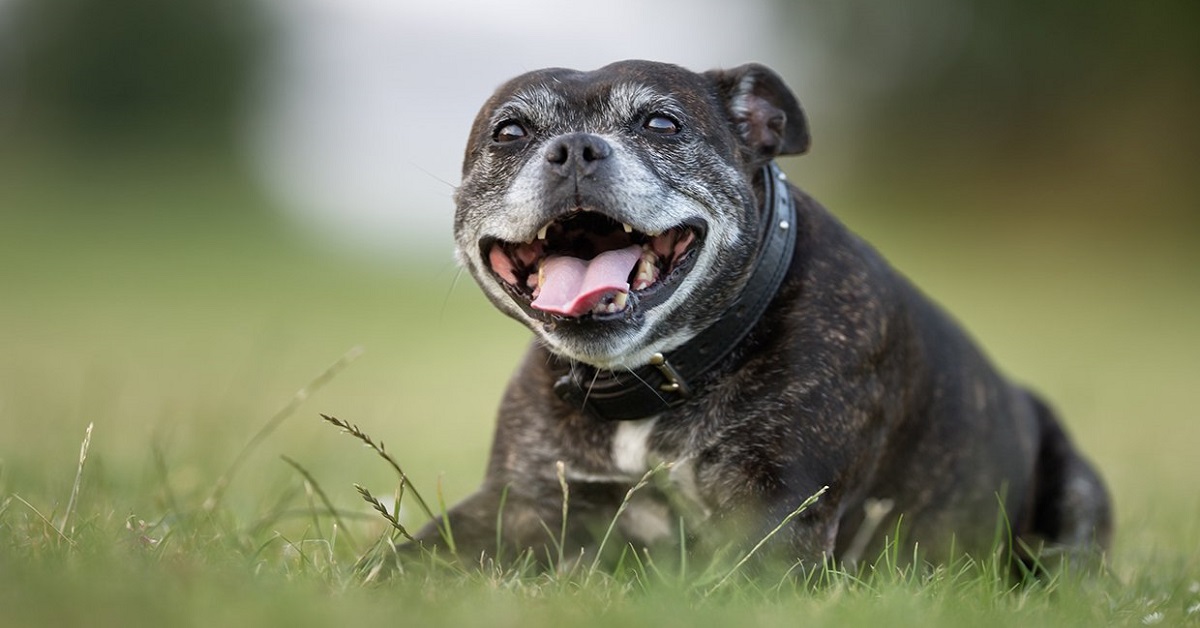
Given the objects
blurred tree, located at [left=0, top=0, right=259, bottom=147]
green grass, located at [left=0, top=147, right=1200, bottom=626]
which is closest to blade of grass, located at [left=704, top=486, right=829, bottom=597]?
green grass, located at [left=0, top=147, right=1200, bottom=626]

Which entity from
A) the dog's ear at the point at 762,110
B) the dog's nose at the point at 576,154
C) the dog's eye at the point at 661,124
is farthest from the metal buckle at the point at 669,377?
the dog's ear at the point at 762,110

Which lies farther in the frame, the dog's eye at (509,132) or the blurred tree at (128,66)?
the blurred tree at (128,66)

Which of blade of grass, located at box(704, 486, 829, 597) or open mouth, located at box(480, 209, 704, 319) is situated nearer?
blade of grass, located at box(704, 486, 829, 597)

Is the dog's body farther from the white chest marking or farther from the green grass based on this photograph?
the green grass

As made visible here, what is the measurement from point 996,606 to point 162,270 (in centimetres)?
2185

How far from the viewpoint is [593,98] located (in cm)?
405

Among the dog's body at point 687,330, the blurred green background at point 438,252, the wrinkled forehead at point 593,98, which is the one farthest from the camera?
the blurred green background at point 438,252

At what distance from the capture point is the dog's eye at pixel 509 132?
4137 millimetres

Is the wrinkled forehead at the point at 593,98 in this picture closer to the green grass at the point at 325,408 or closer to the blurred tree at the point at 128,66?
the green grass at the point at 325,408

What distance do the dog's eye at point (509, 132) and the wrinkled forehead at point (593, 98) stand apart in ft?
0.08

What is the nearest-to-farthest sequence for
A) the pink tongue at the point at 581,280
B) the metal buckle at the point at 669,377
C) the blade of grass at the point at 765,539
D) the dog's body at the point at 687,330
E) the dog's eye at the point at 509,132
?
1. the blade of grass at the point at 765,539
2. the pink tongue at the point at 581,280
3. the dog's body at the point at 687,330
4. the metal buckle at the point at 669,377
5. the dog's eye at the point at 509,132

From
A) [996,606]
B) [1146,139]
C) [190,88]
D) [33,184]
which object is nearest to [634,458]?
[996,606]

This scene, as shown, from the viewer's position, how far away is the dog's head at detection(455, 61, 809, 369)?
374cm

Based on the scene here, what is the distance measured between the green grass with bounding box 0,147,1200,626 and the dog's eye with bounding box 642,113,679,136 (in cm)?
92
